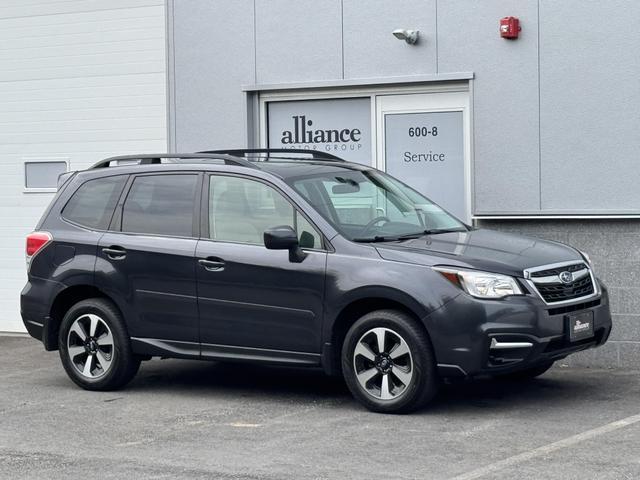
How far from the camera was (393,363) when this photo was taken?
29.3 ft

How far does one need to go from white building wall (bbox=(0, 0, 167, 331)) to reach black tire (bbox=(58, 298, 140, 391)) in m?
3.92

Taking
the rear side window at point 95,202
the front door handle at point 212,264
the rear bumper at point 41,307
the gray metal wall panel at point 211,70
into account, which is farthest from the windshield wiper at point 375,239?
the gray metal wall panel at point 211,70

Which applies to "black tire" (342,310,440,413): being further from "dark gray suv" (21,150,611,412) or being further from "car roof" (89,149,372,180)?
"car roof" (89,149,372,180)

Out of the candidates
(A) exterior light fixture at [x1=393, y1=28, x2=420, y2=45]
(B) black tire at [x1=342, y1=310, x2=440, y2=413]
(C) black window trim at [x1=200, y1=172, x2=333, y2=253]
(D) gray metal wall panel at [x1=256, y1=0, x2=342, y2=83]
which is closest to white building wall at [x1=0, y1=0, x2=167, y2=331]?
(D) gray metal wall panel at [x1=256, y1=0, x2=342, y2=83]

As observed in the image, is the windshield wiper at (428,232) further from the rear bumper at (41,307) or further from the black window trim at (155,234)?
the rear bumper at (41,307)

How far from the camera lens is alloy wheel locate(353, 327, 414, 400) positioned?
890cm

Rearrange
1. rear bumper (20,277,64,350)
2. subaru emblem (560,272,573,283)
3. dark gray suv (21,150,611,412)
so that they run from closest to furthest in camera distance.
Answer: dark gray suv (21,150,611,412)
subaru emblem (560,272,573,283)
rear bumper (20,277,64,350)

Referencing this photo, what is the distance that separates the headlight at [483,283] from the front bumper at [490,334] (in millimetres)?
53

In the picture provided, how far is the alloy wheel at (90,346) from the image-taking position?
10289 mm

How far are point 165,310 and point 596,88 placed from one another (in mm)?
4412

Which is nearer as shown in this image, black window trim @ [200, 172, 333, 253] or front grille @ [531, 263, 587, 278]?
front grille @ [531, 263, 587, 278]

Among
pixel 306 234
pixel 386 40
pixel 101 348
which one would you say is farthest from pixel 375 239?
pixel 386 40

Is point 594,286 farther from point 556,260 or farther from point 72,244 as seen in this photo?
point 72,244

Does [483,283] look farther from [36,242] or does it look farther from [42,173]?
A: [42,173]
